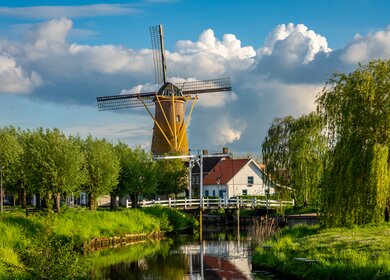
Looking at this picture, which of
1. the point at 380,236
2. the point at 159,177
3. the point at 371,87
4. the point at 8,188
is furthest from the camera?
the point at 159,177

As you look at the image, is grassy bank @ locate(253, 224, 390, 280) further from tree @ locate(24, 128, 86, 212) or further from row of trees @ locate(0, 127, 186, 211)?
tree @ locate(24, 128, 86, 212)

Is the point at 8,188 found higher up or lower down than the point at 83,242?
higher up

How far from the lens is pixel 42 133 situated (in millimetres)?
55875

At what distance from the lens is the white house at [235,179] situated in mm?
84750

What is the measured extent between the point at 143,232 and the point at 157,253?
10026 millimetres

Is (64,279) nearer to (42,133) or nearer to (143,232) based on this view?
(143,232)

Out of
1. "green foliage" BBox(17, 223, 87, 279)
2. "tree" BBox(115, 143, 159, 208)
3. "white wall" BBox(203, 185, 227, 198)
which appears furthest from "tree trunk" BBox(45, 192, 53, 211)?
"white wall" BBox(203, 185, 227, 198)

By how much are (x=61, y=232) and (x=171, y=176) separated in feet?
116

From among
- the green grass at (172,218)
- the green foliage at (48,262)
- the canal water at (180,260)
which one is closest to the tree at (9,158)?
the green grass at (172,218)

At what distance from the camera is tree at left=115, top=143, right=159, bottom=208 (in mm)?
65688

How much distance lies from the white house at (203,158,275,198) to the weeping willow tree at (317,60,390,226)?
162ft

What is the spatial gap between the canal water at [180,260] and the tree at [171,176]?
2454 centimetres

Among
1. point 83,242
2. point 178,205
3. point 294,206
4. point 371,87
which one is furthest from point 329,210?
point 178,205

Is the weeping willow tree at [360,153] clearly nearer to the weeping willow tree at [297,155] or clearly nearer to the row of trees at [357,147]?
the row of trees at [357,147]
